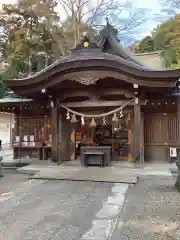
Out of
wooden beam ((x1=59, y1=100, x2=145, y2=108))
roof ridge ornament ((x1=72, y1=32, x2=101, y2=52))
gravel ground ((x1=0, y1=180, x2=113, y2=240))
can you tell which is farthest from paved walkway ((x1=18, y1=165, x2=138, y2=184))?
roof ridge ornament ((x1=72, y1=32, x2=101, y2=52))

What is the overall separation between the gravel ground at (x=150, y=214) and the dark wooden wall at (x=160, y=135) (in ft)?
11.0

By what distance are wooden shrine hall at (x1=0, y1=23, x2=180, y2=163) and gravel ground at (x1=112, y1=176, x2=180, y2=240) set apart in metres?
2.70

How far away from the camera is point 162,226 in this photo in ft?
16.0

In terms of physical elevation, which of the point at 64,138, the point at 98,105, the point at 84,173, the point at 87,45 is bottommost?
the point at 84,173

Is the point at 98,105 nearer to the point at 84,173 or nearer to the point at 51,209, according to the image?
the point at 84,173

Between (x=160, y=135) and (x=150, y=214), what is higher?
(x=160, y=135)

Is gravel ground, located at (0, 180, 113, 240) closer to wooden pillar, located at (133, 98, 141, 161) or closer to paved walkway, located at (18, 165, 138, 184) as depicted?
paved walkway, located at (18, 165, 138, 184)

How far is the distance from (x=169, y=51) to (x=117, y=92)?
1696 centimetres

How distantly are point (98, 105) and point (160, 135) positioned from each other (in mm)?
2878

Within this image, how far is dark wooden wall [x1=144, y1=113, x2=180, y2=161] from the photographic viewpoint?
11341 millimetres

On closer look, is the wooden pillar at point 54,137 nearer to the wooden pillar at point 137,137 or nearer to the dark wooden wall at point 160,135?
the wooden pillar at point 137,137

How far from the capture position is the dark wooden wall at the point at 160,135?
37.2 feet

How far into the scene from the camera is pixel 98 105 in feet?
35.7

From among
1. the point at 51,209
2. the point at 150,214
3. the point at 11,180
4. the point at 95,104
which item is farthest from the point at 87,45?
the point at 150,214
